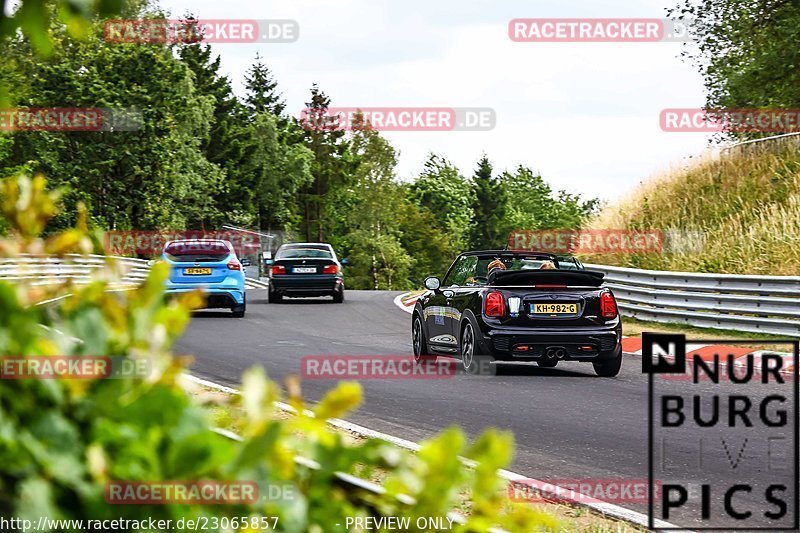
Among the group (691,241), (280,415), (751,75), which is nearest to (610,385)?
(280,415)

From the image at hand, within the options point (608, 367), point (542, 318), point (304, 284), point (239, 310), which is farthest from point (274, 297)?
point (542, 318)

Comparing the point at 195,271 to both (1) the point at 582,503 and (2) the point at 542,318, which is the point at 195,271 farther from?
(1) the point at 582,503

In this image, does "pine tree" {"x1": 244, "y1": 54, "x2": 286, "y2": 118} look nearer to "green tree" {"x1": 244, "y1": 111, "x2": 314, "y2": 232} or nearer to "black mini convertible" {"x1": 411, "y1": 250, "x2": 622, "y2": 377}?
"green tree" {"x1": 244, "y1": 111, "x2": 314, "y2": 232}

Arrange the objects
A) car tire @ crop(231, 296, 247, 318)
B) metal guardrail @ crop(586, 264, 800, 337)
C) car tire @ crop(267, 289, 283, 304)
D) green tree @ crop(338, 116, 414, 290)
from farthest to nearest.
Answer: green tree @ crop(338, 116, 414, 290) < car tire @ crop(267, 289, 283, 304) < car tire @ crop(231, 296, 247, 318) < metal guardrail @ crop(586, 264, 800, 337)

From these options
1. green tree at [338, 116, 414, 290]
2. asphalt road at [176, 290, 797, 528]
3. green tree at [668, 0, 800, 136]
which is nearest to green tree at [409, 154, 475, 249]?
green tree at [338, 116, 414, 290]

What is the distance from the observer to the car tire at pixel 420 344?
1498 centimetres

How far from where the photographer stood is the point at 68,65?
52000 mm

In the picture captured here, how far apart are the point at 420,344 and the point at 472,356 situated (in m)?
1.76

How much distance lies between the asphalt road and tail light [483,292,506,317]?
79 centimetres

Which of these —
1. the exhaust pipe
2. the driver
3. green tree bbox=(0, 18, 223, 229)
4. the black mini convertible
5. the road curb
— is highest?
green tree bbox=(0, 18, 223, 229)

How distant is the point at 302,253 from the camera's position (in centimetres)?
2916

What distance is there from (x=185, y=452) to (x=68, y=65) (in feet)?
176

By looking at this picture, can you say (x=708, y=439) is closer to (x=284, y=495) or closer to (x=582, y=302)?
(x=582, y=302)

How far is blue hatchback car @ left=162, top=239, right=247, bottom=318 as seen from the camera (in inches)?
878
